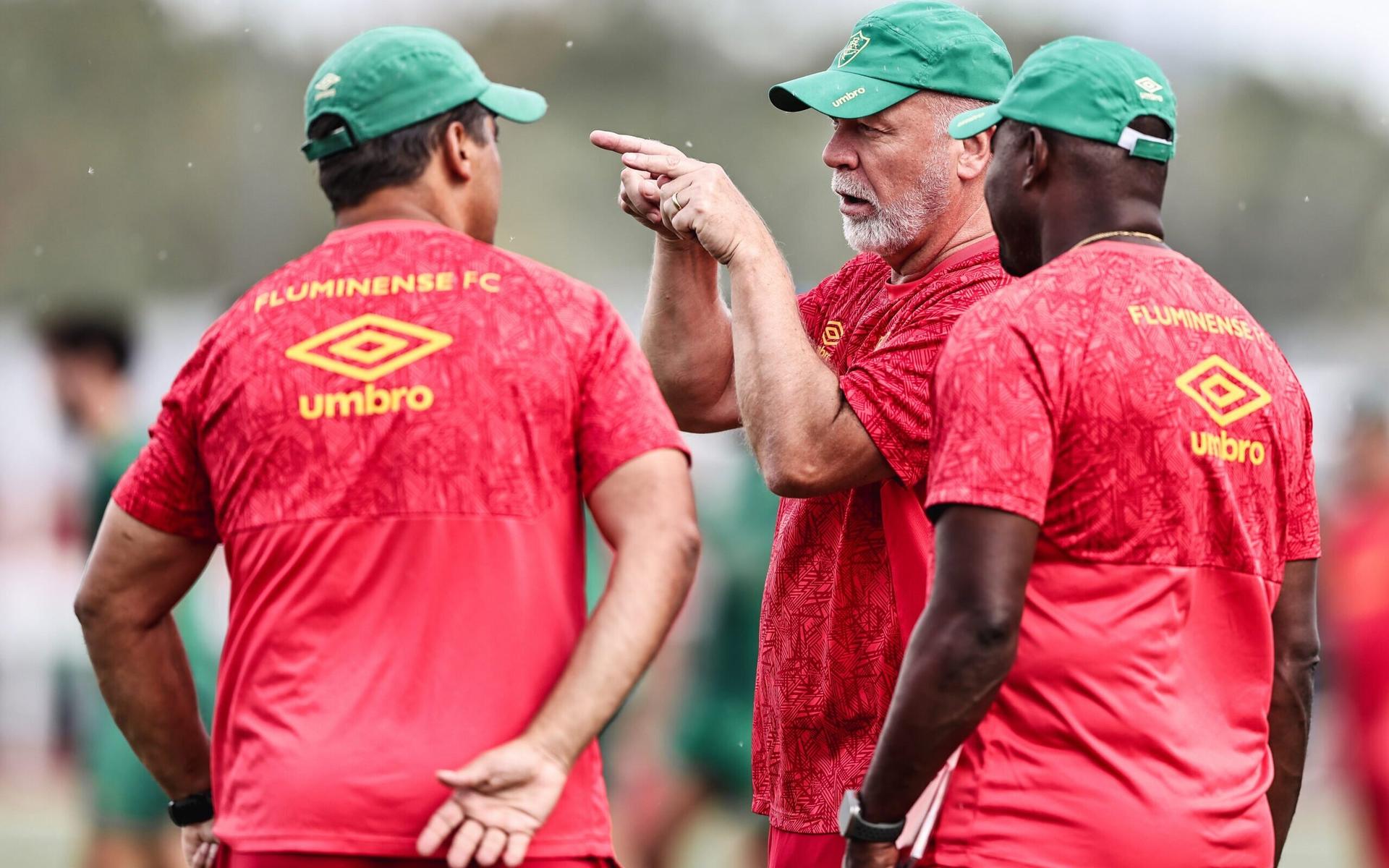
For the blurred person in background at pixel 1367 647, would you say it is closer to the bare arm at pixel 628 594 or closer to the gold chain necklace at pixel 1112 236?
the gold chain necklace at pixel 1112 236

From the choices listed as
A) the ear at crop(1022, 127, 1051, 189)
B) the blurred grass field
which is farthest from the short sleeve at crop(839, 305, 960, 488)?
the blurred grass field

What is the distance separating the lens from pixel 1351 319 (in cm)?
1841

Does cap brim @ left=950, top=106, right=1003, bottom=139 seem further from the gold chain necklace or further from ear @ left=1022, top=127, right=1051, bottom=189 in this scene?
the gold chain necklace

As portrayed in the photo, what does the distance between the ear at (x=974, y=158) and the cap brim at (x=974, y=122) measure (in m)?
0.43

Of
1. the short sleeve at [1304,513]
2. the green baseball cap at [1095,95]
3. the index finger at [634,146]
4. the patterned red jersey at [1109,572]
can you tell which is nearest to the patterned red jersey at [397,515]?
the patterned red jersey at [1109,572]

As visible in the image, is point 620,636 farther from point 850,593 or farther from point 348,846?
point 850,593

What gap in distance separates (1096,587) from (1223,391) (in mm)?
386

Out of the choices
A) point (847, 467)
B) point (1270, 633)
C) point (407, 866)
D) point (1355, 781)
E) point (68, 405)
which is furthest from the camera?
point (68, 405)

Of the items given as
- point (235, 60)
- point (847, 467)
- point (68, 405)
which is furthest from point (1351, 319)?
point (847, 467)

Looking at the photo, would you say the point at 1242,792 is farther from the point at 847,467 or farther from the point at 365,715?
the point at 365,715

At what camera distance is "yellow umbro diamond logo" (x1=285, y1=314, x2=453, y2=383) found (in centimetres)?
259

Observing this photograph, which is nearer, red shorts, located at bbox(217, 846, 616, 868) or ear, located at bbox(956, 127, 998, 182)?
red shorts, located at bbox(217, 846, 616, 868)

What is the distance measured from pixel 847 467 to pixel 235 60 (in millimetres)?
16976

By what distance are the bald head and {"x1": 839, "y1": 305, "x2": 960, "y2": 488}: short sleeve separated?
0.37 m
